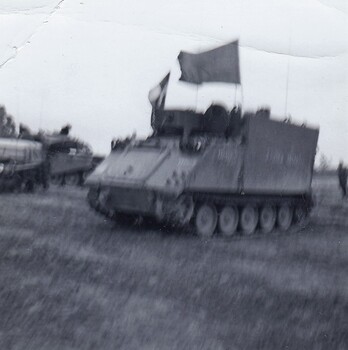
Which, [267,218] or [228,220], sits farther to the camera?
[267,218]

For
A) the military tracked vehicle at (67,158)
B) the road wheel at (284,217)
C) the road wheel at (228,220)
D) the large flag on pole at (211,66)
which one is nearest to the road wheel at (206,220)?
the road wheel at (228,220)

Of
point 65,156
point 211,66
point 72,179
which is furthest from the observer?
point 72,179

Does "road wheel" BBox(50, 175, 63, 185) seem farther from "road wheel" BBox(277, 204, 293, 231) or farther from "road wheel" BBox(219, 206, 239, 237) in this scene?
"road wheel" BBox(219, 206, 239, 237)

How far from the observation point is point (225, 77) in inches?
355

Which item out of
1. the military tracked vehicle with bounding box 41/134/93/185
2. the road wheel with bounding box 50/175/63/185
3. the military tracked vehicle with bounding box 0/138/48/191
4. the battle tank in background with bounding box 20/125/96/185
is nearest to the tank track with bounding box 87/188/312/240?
the military tracked vehicle with bounding box 0/138/48/191

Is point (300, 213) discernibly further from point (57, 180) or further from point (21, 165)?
point (57, 180)

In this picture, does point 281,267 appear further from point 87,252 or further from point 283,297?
point 87,252

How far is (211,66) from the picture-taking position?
8945mm

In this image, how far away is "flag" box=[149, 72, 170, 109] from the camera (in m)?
10.0

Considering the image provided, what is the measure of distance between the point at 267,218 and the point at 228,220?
4.36 ft

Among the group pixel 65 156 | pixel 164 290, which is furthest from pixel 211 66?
pixel 65 156

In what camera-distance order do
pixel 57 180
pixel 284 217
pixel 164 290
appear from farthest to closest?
pixel 57 180 → pixel 284 217 → pixel 164 290

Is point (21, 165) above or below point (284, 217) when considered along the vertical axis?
above

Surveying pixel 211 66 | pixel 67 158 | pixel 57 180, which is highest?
pixel 211 66
